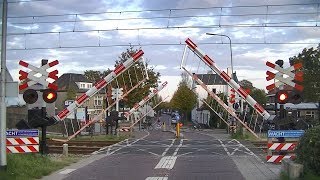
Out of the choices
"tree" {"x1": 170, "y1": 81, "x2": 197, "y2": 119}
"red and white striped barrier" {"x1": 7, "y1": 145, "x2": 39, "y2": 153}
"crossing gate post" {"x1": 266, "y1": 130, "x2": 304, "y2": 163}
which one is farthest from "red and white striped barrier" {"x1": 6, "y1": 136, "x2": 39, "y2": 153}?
"tree" {"x1": 170, "y1": 81, "x2": 197, "y2": 119}

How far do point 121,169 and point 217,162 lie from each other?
3.97m

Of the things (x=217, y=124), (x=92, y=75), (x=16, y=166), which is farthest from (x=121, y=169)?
(x=92, y=75)

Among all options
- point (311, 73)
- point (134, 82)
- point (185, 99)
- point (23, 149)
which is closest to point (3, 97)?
point (23, 149)

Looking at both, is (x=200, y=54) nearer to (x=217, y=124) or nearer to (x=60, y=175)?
(x=60, y=175)

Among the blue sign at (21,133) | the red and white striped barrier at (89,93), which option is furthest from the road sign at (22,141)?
the red and white striped barrier at (89,93)

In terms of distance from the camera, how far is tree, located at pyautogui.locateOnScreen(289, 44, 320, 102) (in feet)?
251

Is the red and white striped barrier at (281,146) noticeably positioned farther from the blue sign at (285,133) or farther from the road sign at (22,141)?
the road sign at (22,141)

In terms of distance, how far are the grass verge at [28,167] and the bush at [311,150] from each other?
6865mm

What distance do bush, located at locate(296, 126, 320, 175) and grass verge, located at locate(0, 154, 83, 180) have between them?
686 centimetres

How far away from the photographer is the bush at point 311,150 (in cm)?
1036

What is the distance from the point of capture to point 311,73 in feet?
254

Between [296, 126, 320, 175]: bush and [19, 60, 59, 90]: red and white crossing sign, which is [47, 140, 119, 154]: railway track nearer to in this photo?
[19, 60, 59, 90]: red and white crossing sign

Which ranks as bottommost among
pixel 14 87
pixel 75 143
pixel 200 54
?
pixel 75 143

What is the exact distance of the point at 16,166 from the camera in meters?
13.5
